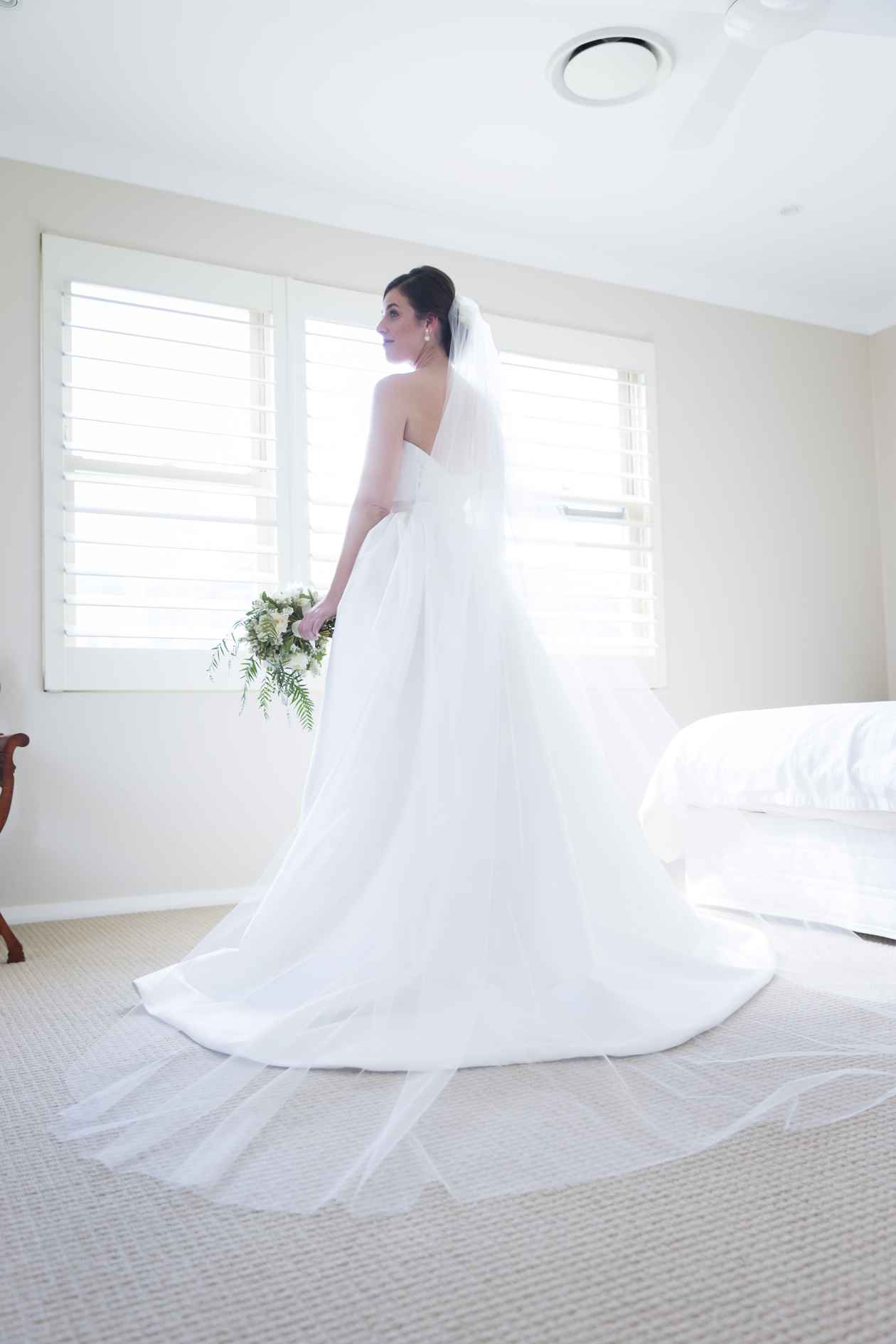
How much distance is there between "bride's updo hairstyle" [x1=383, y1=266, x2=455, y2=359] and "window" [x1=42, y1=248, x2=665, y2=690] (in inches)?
37.5

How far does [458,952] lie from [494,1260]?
80 centimetres

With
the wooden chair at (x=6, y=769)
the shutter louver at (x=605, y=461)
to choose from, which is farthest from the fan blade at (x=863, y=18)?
the wooden chair at (x=6, y=769)

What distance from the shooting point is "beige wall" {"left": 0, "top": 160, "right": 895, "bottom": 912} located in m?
3.74

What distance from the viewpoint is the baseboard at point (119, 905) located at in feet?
12.0

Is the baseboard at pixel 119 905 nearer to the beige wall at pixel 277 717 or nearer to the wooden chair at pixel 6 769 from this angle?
the beige wall at pixel 277 717

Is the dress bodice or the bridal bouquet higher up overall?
the dress bodice

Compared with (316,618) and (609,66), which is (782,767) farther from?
(609,66)

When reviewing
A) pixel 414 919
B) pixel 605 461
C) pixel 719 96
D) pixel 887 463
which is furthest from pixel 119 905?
pixel 887 463

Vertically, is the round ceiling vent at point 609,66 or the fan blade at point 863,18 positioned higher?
the round ceiling vent at point 609,66

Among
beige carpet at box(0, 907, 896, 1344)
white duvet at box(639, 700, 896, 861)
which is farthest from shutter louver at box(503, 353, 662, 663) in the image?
beige carpet at box(0, 907, 896, 1344)

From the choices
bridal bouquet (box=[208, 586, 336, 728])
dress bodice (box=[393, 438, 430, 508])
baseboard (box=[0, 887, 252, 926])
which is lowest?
baseboard (box=[0, 887, 252, 926])

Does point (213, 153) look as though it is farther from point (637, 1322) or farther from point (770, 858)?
point (637, 1322)

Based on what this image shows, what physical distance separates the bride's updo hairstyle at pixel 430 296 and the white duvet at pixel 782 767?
1212 millimetres

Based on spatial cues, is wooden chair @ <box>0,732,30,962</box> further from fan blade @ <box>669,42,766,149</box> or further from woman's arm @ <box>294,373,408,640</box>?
fan blade @ <box>669,42,766,149</box>
